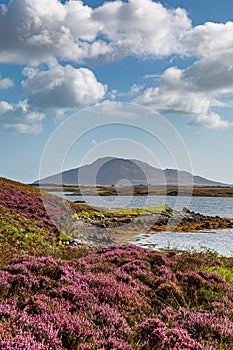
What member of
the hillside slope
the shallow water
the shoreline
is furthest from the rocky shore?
the hillside slope

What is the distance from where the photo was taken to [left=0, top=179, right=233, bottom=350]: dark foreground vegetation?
443 cm

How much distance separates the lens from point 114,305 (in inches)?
237

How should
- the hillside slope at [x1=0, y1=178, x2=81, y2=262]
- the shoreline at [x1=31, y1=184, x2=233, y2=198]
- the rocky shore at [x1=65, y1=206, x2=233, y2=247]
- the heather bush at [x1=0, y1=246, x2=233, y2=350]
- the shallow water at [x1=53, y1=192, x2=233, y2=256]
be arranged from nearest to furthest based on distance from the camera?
the heather bush at [x1=0, y1=246, x2=233, y2=350] → the hillside slope at [x1=0, y1=178, x2=81, y2=262] → the shallow water at [x1=53, y1=192, x2=233, y2=256] → the rocky shore at [x1=65, y1=206, x2=233, y2=247] → the shoreline at [x1=31, y1=184, x2=233, y2=198]

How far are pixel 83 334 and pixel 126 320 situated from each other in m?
1.25

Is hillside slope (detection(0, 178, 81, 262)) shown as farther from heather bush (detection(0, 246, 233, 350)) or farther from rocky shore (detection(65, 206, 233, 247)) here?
rocky shore (detection(65, 206, 233, 247))

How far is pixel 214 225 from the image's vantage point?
1689 inches

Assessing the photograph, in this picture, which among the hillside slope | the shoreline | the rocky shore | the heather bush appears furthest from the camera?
the shoreline

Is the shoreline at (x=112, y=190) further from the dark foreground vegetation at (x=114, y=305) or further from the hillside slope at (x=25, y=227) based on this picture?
the dark foreground vegetation at (x=114, y=305)

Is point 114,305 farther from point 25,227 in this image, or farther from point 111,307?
point 25,227

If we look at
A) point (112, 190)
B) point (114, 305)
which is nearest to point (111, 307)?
point (114, 305)

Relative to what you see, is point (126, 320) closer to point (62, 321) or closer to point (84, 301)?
point (84, 301)

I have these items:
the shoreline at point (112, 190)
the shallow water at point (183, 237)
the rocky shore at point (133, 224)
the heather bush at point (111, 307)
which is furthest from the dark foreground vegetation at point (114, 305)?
the shoreline at point (112, 190)

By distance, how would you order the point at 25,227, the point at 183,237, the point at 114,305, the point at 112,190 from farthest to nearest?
the point at 112,190 < the point at 183,237 < the point at 25,227 < the point at 114,305

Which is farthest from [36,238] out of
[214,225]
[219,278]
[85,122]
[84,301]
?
[214,225]
